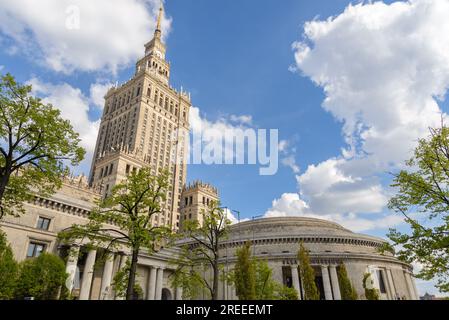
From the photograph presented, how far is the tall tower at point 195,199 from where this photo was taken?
105 meters

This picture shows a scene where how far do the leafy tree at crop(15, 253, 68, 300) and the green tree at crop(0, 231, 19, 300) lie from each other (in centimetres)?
151

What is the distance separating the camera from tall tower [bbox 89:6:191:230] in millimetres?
98375

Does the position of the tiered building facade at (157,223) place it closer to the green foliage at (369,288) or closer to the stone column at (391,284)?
the stone column at (391,284)

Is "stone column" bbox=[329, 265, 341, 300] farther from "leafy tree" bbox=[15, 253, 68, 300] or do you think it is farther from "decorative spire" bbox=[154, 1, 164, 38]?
"decorative spire" bbox=[154, 1, 164, 38]

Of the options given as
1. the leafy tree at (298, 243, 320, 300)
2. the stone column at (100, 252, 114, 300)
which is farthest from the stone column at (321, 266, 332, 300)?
the stone column at (100, 252, 114, 300)

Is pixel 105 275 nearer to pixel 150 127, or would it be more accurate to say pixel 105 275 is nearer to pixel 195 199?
pixel 195 199

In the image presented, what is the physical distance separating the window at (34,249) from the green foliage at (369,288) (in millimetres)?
50546

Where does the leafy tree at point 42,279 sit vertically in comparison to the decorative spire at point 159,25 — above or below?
below

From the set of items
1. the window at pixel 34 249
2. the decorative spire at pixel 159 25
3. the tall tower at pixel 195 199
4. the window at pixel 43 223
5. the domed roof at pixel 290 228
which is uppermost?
the decorative spire at pixel 159 25

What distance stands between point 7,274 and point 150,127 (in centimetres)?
8379

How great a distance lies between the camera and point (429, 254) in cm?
1991

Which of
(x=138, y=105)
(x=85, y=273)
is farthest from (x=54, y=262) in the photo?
(x=138, y=105)

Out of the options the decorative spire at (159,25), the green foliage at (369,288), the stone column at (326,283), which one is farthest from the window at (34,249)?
the decorative spire at (159,25)
